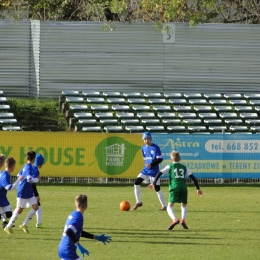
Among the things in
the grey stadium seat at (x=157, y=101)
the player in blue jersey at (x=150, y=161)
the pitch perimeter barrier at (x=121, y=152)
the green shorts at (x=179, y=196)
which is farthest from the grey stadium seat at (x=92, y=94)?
the green shorts at (x=179, y=196)

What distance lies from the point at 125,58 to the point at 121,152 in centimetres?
1160

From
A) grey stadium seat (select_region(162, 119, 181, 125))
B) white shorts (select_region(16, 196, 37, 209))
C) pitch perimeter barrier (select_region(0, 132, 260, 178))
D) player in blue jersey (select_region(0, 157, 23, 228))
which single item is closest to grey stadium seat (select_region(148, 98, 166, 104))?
grey stadium seat (select_region(162, 119, 181, 125))

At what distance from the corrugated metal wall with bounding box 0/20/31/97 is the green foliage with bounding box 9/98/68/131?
96 centimetres

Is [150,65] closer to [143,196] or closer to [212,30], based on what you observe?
[212,30]

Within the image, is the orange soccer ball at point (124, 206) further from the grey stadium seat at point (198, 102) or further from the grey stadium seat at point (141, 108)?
the grey stadium seat at point (198, 102)

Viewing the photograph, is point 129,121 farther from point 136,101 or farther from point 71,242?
point 71,242

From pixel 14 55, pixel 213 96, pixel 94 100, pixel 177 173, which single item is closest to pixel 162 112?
pixel 94 100

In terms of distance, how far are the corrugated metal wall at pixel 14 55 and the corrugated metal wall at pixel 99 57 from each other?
2.91 ft

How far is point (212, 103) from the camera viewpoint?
36938mm

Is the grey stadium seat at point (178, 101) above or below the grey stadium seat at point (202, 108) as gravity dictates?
above

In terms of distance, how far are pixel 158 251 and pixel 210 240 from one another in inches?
67.9

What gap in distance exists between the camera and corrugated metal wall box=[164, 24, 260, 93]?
38594 millimetres

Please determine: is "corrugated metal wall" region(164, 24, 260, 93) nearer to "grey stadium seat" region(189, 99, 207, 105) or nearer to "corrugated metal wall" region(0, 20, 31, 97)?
"grey stadium seat" region(189, 99, 207, 105)

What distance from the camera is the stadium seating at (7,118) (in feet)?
101
